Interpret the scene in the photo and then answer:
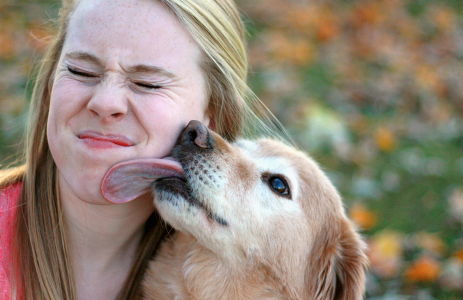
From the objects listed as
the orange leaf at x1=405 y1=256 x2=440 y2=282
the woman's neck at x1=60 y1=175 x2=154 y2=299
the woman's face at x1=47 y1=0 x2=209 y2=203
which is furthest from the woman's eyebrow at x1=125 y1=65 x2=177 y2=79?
the orange leaf at x1=405 y1=256 x2=440 y2=282

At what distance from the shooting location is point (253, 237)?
228 cm

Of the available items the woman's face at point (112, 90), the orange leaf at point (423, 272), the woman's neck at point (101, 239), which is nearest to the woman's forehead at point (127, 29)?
the woman's face at point (112, 90)

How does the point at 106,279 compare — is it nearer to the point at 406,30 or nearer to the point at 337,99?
the point at 337,99

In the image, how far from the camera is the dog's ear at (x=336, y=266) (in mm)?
2418

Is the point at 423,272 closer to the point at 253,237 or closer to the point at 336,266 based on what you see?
the point at 336,266

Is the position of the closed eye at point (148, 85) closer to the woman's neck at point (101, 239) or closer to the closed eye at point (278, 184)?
the woman's neck at point (101, 239)

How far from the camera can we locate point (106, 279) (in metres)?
2.53

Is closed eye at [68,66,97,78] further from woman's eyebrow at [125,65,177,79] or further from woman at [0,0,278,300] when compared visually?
woman's eyebrow at [125,65,177,79]

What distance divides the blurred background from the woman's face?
0.93m

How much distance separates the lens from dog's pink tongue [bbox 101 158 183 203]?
206 centimetres

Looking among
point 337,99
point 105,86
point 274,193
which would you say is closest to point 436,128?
point 337,99

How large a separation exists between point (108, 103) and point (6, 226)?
914mm

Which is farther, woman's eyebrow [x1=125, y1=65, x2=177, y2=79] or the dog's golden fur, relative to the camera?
the dog's golden fur

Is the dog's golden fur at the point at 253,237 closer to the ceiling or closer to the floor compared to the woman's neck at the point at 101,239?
closer to the ceiling
